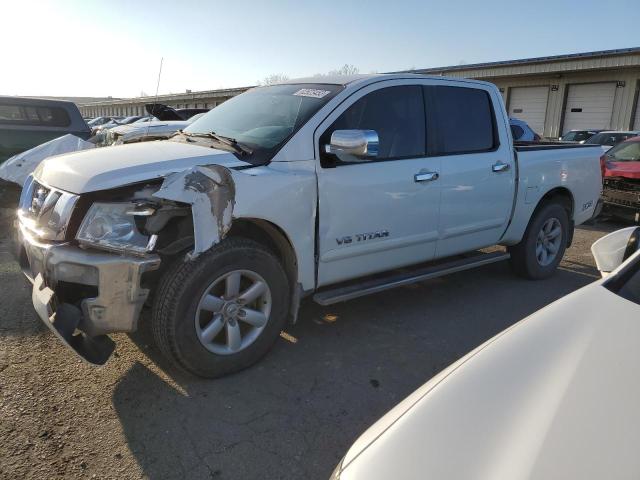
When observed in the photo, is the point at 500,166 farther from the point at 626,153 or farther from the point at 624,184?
the point at 626,153

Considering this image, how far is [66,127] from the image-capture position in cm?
879

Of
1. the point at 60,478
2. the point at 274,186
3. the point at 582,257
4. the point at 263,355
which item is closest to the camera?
the point at 60,478

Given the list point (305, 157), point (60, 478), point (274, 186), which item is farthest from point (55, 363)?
point (305, 157)

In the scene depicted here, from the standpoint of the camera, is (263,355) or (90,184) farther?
(263,355)

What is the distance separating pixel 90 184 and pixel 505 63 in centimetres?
2575

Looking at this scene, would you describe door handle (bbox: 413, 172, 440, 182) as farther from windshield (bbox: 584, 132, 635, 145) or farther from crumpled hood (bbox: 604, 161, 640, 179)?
windshield (bbox: 584, 132, 635, 145)

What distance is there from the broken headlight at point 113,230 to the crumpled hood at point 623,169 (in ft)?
28.3

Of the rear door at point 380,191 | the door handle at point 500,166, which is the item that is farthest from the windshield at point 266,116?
the door handle at point 500,166

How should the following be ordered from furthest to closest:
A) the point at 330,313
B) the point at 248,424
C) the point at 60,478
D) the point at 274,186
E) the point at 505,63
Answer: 1. the point at 505,63
2. the point at 330,313
3. the point at 274,186
4. the point at 248,424
5. the point at 60,478

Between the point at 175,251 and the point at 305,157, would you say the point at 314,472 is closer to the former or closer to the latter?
the point at 175,251

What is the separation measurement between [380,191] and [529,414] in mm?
2360

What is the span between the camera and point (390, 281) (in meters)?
3.81

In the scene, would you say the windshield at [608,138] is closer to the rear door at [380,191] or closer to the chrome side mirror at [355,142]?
the rear door at [380,191]

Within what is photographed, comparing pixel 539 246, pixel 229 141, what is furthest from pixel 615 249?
pixel 539 246
